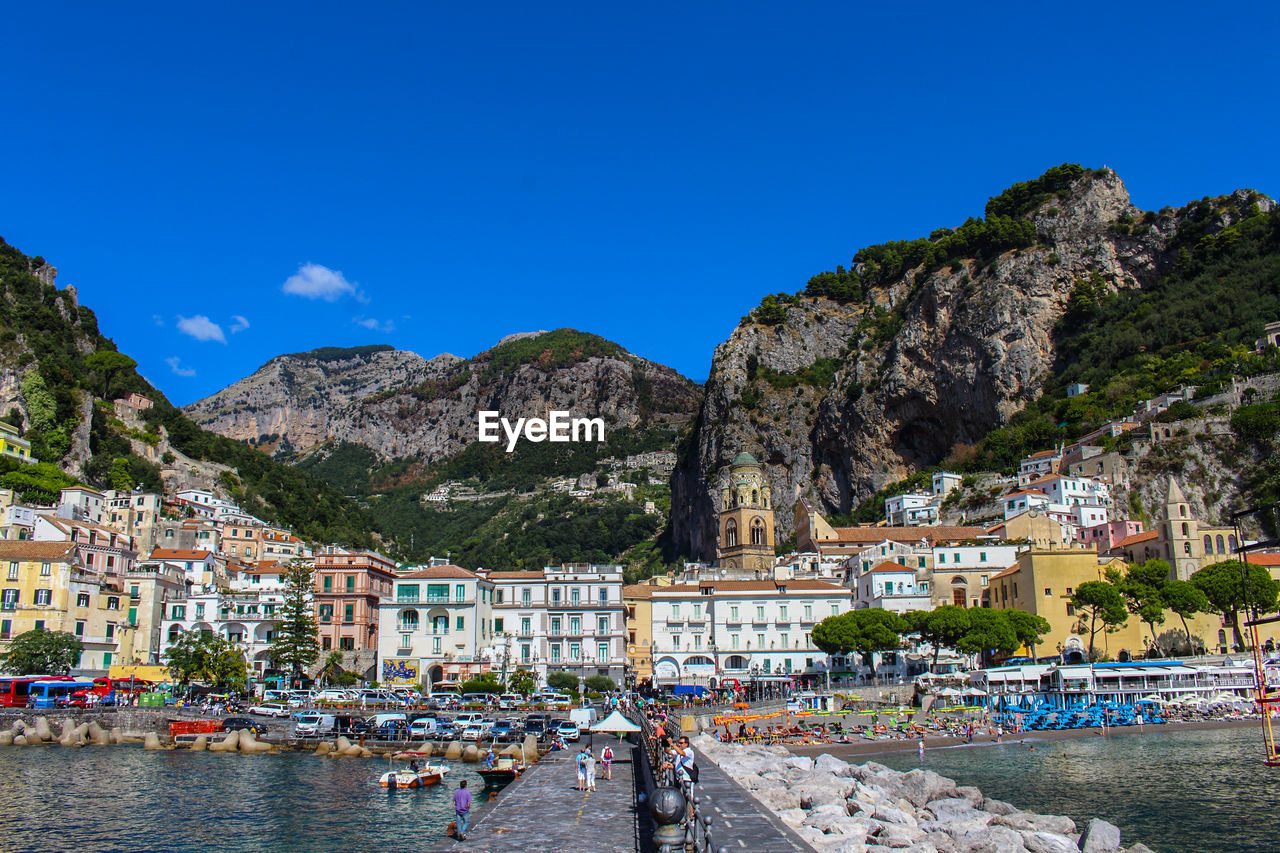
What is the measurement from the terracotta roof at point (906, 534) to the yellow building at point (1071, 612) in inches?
464

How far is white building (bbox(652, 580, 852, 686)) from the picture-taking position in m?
62.8

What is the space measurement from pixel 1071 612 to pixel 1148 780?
96.7 feet

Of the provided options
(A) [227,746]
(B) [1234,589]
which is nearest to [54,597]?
(A) [227,746]

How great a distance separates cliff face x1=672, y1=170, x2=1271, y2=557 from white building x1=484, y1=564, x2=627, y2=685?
53032 mm

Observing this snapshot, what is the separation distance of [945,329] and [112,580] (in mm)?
88334

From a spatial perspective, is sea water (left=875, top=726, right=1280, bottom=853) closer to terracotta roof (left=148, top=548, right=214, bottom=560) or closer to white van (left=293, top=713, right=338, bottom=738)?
white van (left=293, top=713, right=338, bottom=738)

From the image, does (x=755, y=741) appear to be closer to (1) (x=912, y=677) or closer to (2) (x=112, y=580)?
(1) (x=912, y=677)

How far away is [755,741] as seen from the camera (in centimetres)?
4334

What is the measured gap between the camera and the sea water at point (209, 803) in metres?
25.2

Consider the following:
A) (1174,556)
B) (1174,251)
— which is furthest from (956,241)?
(1174,556)

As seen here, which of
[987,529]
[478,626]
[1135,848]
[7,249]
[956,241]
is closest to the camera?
[1135,848]

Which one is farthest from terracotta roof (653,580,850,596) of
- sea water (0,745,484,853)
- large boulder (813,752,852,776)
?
large boulder (813,752,852,776)

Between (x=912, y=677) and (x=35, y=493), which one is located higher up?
(x=35, y=493)

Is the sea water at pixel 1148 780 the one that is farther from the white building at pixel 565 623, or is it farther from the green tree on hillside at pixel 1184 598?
the white building at pixel 565 623
